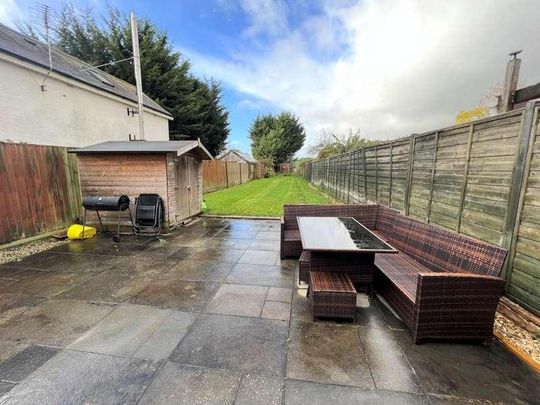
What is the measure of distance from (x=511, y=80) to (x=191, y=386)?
5245 millimetres

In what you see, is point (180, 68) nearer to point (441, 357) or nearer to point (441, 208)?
point (441, 208)

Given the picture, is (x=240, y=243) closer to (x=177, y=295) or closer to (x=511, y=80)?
(x=177, y=295)

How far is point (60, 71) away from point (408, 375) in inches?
382

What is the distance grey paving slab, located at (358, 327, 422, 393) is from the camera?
1.81 meters

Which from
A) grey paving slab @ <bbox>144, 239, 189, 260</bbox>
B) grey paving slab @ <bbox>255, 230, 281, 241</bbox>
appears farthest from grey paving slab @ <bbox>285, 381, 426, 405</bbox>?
grey paving slab @ <bbox>255, 230, 281, 241</bbox>

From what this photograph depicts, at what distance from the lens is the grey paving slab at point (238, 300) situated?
9.19 feet

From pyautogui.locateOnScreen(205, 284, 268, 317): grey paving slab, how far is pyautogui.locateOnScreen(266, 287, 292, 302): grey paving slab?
0.07 metres

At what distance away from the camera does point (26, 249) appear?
4.89 meters

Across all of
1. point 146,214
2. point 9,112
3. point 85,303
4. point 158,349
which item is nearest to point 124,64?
point 9,112

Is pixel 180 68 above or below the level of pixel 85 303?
above

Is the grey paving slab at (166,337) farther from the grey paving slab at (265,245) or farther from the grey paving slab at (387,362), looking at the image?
the grey paving slab at (265,245)

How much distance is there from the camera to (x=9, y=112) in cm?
583

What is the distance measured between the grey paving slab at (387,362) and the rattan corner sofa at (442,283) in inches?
9.6

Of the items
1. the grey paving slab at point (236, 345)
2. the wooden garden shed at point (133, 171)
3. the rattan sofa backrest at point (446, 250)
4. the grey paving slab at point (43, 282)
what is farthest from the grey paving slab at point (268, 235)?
the grey paving slab at point (43, 282)
